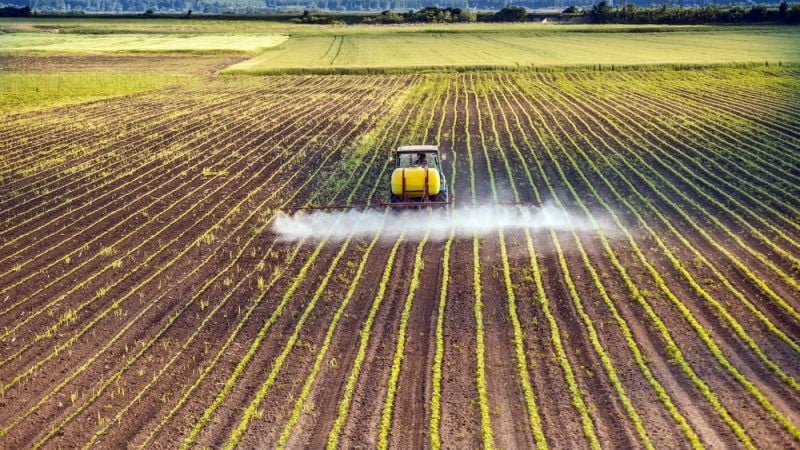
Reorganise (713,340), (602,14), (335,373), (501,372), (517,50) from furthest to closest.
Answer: (602,14) → (517,50) → (713,340) → (335,373) → (501,372)

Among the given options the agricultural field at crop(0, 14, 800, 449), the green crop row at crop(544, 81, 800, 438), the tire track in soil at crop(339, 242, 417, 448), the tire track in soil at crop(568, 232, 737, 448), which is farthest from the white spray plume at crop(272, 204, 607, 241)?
the tire track in soil at crop(568, 232, 737, 448)

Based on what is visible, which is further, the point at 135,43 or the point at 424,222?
the point at 135,43

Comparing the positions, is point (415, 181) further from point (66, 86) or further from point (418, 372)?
point (66, 86)

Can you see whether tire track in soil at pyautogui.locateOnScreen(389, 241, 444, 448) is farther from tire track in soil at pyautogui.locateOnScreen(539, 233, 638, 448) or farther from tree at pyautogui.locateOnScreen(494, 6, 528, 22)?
tree at pyautogui.locateOnScreen(494, 6, 528, 22)

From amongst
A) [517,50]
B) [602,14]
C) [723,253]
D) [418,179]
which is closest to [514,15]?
[602,14]

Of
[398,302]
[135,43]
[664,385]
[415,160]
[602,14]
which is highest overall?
[602,14]

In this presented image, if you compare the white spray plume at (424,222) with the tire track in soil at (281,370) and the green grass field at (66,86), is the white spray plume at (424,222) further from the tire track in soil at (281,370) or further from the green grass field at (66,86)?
the green grass field at (66,86)

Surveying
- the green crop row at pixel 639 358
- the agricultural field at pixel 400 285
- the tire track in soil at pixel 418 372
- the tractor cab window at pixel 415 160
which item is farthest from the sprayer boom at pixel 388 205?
the tire track in soil at pixel 418 372

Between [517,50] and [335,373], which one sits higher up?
[517,50]
